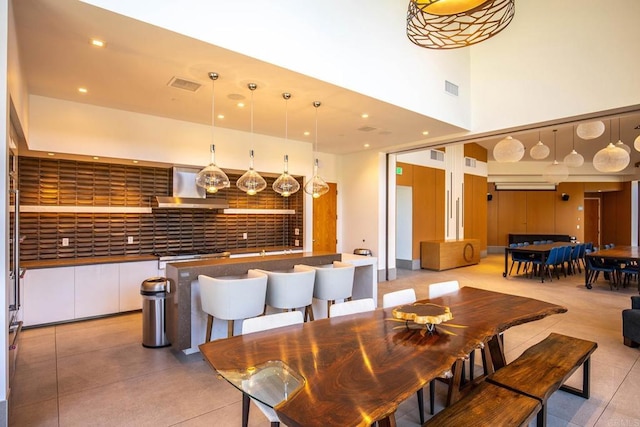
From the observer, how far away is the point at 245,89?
4.21 meters

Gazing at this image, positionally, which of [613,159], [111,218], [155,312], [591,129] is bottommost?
[155,312]

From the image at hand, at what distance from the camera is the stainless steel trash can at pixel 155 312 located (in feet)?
13.0

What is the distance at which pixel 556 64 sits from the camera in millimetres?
5223

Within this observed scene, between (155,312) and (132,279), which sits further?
(132,279)

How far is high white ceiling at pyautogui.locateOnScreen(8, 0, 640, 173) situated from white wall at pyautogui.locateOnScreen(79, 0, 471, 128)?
10 cm

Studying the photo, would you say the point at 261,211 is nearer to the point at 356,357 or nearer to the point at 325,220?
the point at 325,220

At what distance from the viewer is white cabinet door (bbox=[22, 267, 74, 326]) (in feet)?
14.7

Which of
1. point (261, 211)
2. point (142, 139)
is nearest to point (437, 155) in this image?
point (261, 211)

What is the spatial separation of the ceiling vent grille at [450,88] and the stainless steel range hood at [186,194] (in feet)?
14.2

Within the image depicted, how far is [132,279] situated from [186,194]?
1.55m

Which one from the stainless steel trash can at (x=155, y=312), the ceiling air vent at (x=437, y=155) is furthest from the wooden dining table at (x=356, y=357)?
the ceiling air vent at (x=437, y=155)

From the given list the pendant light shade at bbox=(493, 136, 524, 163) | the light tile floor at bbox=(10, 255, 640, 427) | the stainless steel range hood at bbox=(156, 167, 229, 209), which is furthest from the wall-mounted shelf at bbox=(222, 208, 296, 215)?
the pendant light shade at bbox=(493, 136, 524, 163)

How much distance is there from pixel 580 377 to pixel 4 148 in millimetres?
4984

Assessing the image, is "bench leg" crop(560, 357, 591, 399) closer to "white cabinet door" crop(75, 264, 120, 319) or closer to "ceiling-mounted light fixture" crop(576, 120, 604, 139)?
"ceiling-mounted light fixture" crop(576, 120, 604, 139)
